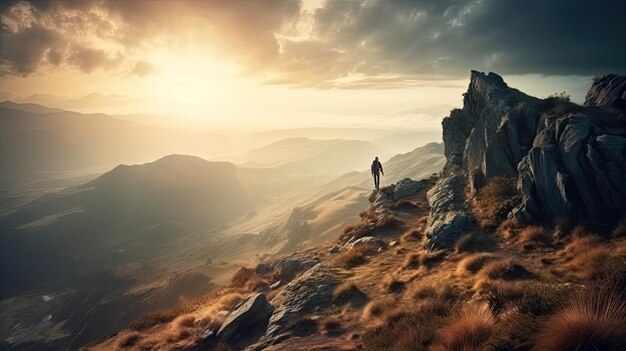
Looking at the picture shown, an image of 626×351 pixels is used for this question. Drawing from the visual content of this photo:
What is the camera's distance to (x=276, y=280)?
1107 inches

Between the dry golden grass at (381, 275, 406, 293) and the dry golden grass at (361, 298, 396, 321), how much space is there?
1.85m

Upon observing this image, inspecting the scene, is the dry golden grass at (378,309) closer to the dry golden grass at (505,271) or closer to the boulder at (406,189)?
the dry golden grass at (505,271)

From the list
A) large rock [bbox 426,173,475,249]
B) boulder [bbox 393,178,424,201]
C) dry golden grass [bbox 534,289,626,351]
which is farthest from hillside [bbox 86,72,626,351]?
boulder [bbox 393,178,424,201]

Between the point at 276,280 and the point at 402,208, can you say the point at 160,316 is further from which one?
the point at 402,208

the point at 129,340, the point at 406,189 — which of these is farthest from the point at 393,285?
the point at 406,189

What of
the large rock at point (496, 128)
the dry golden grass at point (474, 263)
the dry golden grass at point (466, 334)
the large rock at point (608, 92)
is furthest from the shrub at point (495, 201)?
the dry golden grass at point (466, 334)

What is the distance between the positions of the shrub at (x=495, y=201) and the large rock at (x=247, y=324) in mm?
14441

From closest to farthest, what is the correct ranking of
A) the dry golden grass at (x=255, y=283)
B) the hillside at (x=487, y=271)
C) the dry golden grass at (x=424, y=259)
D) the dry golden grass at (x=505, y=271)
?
the hillside at (x=487, y=271), the dry golden grass at (x=505, y=271), the dry golden grass at (x=424, y=259), the dry golden grass at (x=255, y=283)

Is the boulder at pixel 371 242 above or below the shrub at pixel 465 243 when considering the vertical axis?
below

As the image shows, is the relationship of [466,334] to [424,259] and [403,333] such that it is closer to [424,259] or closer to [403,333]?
[403,333]

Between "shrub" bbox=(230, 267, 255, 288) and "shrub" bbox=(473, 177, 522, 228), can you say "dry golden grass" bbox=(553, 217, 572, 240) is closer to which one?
"shrub" bbox=(473, 177, 522, 228)

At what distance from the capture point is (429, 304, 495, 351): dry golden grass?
29.3 ft

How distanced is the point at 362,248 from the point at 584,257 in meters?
13.3

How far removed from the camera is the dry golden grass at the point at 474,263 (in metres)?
16.6
